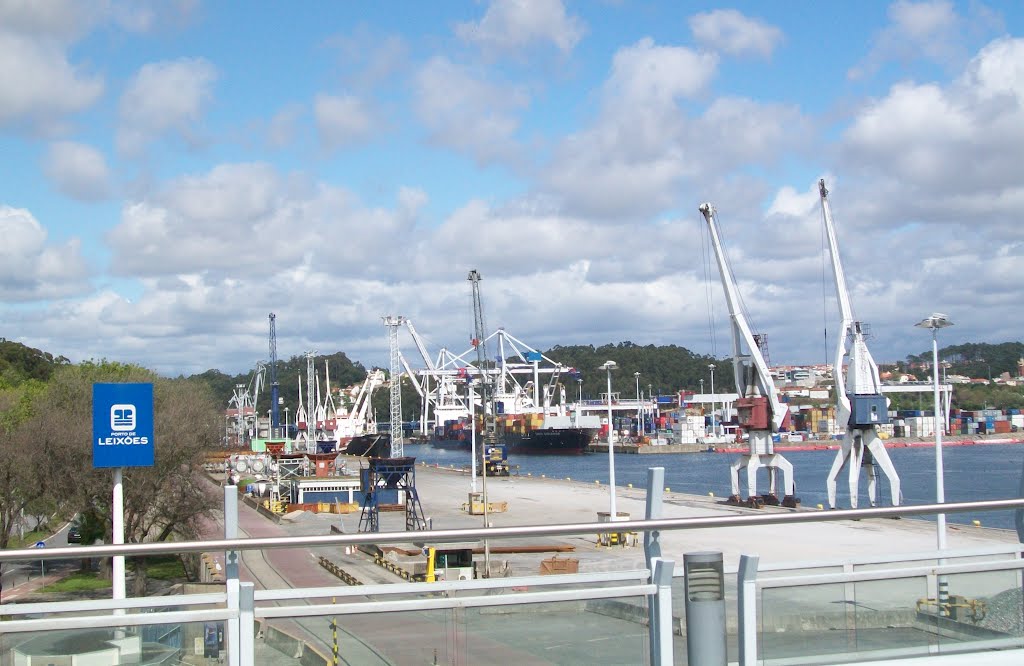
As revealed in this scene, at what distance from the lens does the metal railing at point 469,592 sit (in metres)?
4.73

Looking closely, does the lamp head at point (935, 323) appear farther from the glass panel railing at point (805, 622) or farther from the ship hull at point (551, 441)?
the ship hull at point (551, 441)

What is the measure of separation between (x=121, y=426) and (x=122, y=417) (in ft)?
0.38

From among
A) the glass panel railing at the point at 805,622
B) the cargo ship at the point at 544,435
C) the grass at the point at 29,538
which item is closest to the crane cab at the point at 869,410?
the grass at the point at 29,538

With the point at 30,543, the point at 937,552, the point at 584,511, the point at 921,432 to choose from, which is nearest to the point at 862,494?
the point at 584,511

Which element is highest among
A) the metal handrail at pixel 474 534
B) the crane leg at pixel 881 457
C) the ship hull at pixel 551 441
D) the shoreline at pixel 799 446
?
the metal handrail at pixel 474 534

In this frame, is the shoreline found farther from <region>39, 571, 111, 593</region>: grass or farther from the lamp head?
<region>39, 571, 111, 593</region>: grass

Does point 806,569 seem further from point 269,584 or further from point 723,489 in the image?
point 723,489

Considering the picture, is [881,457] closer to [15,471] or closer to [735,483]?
[735,483]

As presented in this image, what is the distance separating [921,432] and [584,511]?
140620 millimetres

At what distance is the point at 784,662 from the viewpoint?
5531 millimetres

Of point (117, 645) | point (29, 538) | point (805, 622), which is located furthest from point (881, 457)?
point (117, 645)

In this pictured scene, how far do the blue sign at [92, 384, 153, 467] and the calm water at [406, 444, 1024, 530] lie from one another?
120ft

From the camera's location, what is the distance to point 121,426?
503 inches

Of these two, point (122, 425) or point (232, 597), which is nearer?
point (232, 597)
